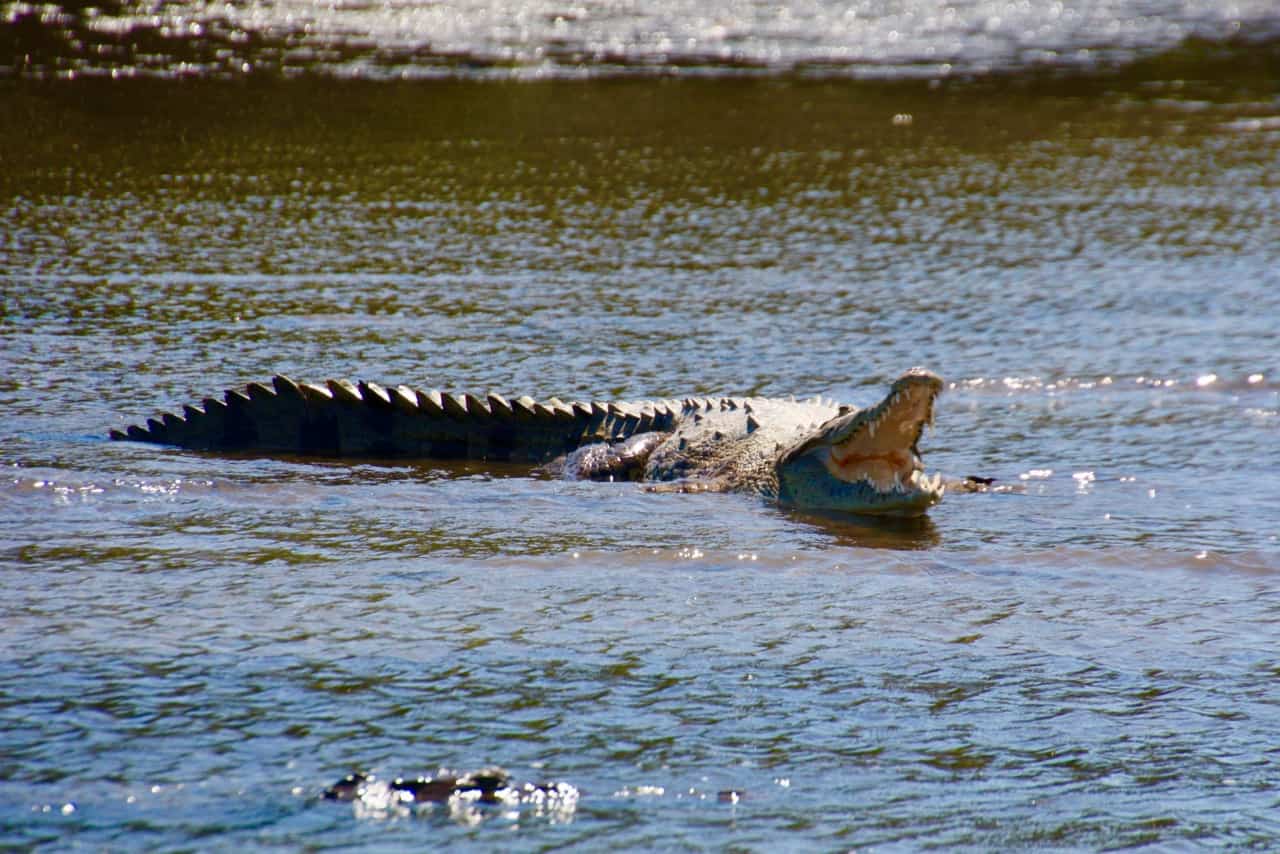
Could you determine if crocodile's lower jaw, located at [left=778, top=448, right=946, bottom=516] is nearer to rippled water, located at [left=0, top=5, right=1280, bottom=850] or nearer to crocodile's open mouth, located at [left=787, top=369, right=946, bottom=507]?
crocodile's open mouth, located at [left=787, top=369, right=946, bottom=507]

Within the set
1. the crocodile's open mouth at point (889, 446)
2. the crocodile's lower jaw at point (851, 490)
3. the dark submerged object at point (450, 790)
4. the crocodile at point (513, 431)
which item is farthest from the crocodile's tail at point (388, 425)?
the dark submerged object at point (450, 790)

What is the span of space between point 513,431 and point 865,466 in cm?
131

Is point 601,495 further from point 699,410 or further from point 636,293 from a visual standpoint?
point 636,293

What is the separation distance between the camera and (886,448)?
5.82 meters

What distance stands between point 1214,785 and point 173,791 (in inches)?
81.1

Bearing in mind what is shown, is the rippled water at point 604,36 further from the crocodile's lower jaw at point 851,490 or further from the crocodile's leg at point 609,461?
the crocodile's lower jaw at point 851,490

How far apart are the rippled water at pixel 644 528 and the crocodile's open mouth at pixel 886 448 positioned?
0.15 metres

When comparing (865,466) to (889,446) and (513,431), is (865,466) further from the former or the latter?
(513,431)

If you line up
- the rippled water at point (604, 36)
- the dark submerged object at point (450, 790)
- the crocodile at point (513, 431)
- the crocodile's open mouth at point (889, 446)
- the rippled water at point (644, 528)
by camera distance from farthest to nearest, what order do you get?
the rippled water at point (604, 36), the crocodile at point (513, 431), the crocodile's open mouth at point (889, 446), the rippled water at point (644, 528), the dark submerged object at point (450, 790)

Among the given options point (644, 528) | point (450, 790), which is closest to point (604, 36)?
point (644, 528)

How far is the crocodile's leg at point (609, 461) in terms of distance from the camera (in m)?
6.19

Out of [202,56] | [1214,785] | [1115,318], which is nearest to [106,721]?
[1214,785]

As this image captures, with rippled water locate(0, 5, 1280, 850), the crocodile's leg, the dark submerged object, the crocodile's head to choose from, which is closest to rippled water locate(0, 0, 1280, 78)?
rippled water locate(0, 5, 1280, 850)

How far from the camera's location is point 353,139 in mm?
12992
